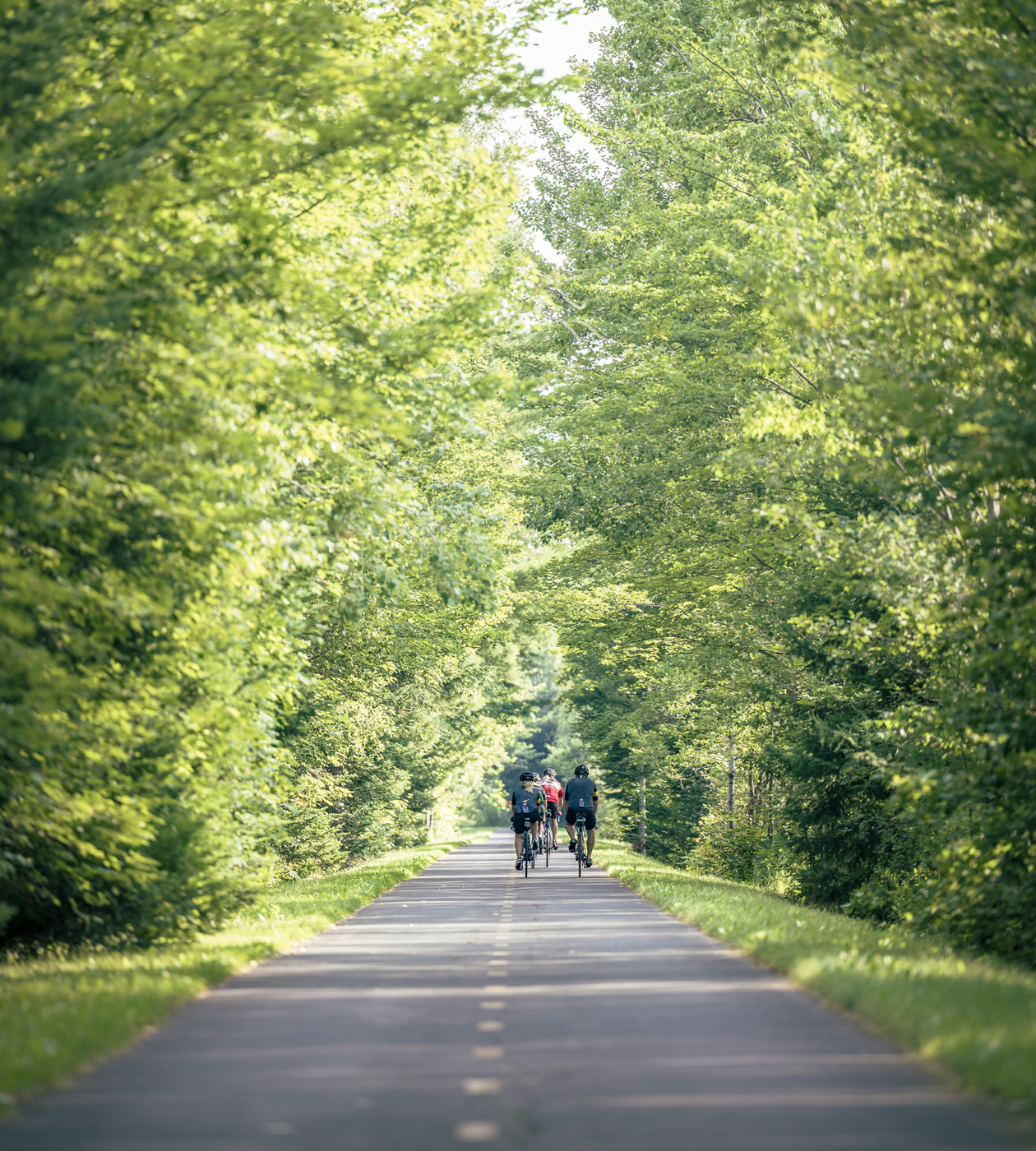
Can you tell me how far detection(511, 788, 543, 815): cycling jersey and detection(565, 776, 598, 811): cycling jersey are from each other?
787mm

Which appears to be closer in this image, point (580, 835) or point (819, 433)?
point (819, 433)

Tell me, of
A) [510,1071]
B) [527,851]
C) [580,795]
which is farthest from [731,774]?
[510,1071]

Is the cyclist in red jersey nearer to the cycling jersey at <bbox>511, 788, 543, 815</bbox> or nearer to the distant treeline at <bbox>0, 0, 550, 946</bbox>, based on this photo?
the cycling jersey at <bbox>511, 788, 543, 815</bbox>

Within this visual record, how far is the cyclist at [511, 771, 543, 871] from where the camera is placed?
2862 centimetres

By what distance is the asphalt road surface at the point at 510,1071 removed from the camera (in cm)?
654

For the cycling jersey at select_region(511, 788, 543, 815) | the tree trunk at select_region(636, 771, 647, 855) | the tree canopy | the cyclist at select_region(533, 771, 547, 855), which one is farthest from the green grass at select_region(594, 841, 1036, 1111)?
the tree trunk at select_region(636, 771, 647, 855)

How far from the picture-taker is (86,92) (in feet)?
37.9

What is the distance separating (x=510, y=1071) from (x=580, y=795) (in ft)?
67.3

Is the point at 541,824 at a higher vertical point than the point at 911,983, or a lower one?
lower

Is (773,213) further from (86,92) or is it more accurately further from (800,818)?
(86,92)

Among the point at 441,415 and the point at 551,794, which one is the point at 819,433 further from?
the point at 551,794

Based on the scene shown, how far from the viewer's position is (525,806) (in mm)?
28797

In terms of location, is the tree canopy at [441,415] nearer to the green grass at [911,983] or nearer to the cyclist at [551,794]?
the green grass at [911,983]

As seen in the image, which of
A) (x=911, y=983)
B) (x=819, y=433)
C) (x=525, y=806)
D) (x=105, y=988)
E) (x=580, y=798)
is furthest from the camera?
(x=525, y=806)
